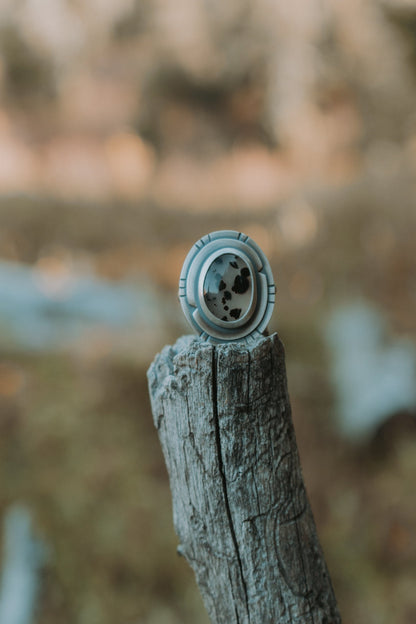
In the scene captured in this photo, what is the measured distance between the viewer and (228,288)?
0.98m

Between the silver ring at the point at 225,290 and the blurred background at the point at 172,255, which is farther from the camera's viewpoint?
the blurred background at the point at 172,255

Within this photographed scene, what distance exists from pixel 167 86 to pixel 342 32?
4.81ft

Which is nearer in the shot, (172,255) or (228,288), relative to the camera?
(228,288)

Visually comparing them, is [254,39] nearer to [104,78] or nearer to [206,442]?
[104,78]

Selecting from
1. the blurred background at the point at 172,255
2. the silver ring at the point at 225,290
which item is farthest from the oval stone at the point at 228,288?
the blurred background at the point at 172,255

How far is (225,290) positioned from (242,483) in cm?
35

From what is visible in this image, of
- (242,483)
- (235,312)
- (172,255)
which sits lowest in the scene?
(242,483)

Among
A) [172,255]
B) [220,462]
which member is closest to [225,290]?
[220,462]

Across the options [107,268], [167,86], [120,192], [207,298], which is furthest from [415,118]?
[207,298]

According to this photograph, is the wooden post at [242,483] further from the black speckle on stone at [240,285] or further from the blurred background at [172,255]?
the blurred background at [172,255]

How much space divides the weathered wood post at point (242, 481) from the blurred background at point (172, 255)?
240 cm

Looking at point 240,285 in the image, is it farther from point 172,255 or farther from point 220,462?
point 172,255

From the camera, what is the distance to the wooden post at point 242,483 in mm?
943

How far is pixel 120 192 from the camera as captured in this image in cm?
415
